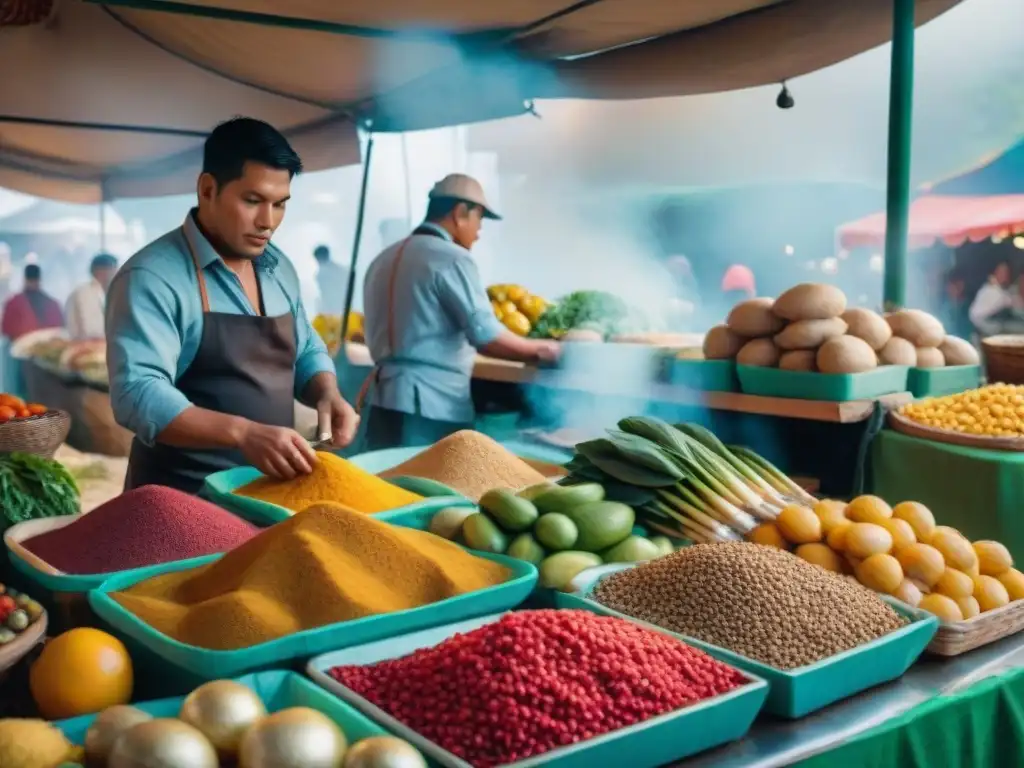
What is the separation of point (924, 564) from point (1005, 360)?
1669mm

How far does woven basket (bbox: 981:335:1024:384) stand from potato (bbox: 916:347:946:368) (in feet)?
0.58

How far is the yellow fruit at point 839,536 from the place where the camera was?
1346 millimetres

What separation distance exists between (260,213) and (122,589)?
2.88ft

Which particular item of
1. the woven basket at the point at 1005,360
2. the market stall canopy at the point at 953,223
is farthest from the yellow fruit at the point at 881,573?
the market stall canopy at the point at 953,223

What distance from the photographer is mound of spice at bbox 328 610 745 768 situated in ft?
2.76

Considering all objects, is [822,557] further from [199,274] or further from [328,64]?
[328,64]

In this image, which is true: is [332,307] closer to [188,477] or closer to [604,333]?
[604,333]

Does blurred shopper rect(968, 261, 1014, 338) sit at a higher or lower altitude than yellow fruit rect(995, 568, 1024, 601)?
higher

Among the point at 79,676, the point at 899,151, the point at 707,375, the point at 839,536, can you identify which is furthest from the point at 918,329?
the point at 79,676

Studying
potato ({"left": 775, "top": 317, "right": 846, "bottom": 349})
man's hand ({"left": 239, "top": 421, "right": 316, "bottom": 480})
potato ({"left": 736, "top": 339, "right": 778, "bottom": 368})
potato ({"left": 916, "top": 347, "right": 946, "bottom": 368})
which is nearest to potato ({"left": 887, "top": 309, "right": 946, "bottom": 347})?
potato ({"left": 916, "top": 347, "right": 946, "bottom": 368})

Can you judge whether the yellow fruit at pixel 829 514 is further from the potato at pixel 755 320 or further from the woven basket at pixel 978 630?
the potato at pixel 755 320

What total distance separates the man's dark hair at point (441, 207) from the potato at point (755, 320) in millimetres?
1087

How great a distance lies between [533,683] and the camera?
881 millimetres

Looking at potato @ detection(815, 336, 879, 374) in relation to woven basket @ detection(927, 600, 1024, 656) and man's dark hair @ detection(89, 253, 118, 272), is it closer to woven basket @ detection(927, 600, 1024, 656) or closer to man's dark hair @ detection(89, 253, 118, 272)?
woven basket @ detection(927, 600, 1024, 656)
